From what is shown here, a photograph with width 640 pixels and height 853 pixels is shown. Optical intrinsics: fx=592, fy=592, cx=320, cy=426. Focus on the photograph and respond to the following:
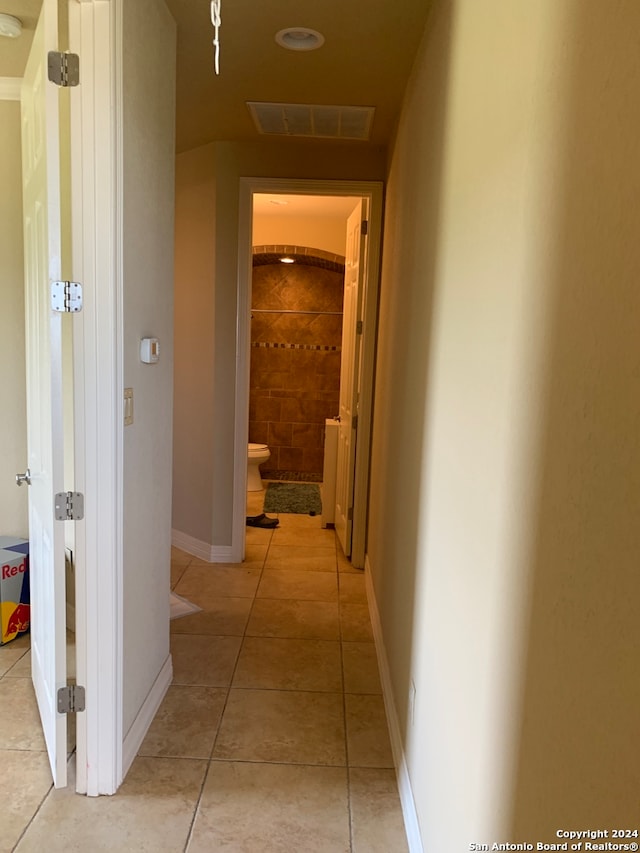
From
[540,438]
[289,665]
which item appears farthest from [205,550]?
[540,438]

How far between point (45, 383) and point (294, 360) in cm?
478

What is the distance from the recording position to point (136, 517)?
1936 mm

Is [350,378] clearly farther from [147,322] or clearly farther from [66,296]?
[66,296]

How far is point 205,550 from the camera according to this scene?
387cm

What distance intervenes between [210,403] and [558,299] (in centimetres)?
307

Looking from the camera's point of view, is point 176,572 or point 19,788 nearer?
point 19,788

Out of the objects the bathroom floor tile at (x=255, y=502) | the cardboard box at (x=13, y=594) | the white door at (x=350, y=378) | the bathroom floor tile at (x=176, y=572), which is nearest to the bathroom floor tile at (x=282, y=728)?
the cardboard box at (x=13, y=594)

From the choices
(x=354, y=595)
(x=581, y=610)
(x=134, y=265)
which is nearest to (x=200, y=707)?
(x=354, y=595)

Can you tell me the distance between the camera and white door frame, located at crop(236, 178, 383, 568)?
11.8 feet

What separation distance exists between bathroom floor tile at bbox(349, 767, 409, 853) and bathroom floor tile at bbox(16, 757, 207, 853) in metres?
0.49

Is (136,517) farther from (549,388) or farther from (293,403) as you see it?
(293,403)

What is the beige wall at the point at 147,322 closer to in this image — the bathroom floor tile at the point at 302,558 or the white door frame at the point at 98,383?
the white door frame at the point at 98,383

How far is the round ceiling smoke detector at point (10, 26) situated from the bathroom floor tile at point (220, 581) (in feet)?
8.78

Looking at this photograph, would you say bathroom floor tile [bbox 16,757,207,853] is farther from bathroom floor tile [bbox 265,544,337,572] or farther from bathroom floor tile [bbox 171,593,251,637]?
bathroom floor tile [bbox 265,544,337,572]
